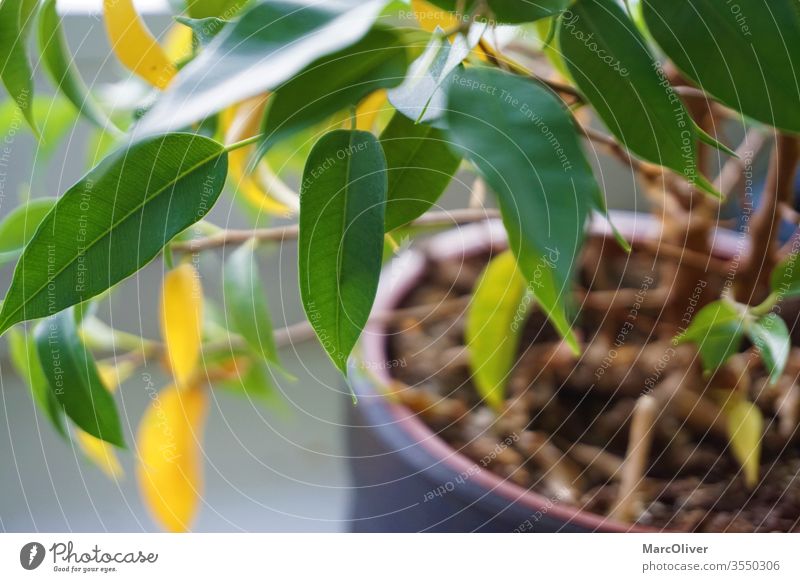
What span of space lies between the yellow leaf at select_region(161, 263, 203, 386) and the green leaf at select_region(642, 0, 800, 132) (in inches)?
7.4

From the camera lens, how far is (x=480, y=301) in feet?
1.07

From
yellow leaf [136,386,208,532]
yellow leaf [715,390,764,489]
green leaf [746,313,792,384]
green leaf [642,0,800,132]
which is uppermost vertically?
green leaf [642,0,800,132]

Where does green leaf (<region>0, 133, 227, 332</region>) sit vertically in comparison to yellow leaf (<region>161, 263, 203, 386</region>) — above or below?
above

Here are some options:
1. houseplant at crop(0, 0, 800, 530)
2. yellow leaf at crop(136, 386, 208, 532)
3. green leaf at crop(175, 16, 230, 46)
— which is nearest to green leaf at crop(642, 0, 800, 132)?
houseplant at crop(0, 0, 800, 530)

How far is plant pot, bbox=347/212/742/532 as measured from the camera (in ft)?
0.87

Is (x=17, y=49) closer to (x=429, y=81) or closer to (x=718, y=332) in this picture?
(x=429, y=81)

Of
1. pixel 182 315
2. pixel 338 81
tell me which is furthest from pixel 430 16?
pixel 182 315

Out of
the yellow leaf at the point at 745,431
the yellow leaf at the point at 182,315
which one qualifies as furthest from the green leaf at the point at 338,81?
the yellow leaf at the point at 745,431

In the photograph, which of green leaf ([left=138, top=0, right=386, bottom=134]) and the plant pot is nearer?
green leaf ([left=138, top=0, right=386, bottom=134])

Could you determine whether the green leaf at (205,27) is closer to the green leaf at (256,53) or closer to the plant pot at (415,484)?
the green leaf at (256,53)

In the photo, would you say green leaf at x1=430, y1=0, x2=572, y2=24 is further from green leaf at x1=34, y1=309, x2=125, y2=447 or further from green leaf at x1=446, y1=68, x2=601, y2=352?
green leaf at x1=34, y1=309, x2=125, y2=447
